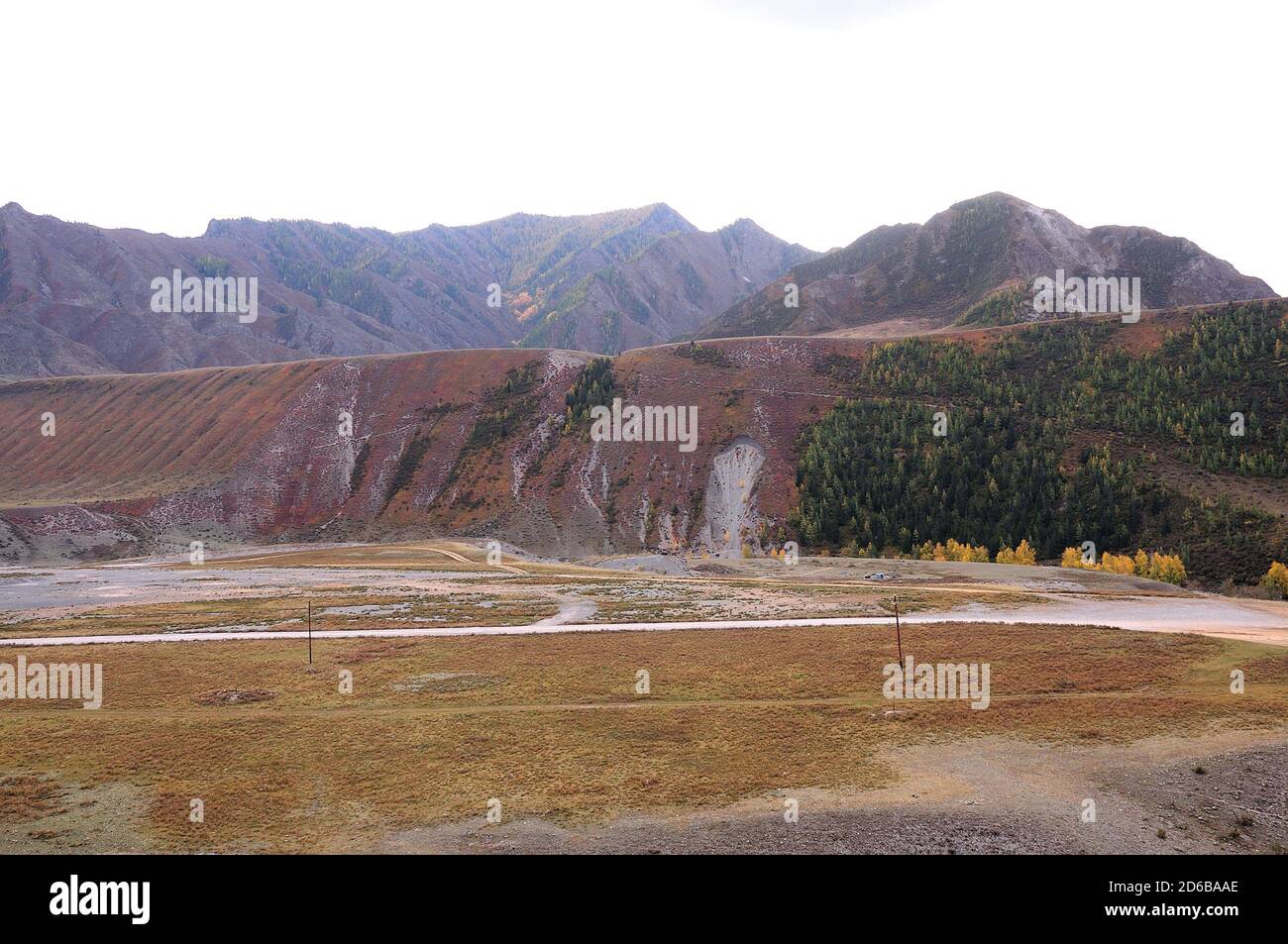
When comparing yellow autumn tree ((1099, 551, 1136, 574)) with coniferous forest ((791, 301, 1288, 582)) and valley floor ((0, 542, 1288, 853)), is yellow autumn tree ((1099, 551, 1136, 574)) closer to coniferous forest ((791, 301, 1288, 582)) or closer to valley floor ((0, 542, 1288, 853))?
coniferous forest ((791, 301, 1288, 582))

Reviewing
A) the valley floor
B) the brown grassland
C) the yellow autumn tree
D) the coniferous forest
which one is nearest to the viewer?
the valley floor

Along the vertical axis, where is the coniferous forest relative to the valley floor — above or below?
above

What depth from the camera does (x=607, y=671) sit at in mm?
33750

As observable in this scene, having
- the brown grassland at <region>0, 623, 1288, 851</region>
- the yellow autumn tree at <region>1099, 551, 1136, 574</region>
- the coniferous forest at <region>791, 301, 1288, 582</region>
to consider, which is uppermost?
the coniferous forest at <region>791, 301, 1288, 582</region>

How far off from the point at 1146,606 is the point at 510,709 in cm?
4360

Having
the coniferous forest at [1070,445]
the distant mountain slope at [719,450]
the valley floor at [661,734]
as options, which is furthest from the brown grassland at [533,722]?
the distant mountain slope at [719,450]

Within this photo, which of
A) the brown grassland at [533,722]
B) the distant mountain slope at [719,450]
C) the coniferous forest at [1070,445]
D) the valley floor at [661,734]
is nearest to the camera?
the valley floor at [661,734]

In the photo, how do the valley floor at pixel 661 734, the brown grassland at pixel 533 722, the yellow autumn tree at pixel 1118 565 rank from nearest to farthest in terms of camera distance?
1. the valley floor at pixel 661 734
2. the brown grassland at pixel 533 722
3. the yellow autumn tree at pixel 1118 565

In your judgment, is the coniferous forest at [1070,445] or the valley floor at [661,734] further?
the coniferous forest at [1070,445]

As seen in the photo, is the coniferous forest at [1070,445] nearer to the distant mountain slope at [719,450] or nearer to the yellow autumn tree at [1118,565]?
the distant mountain slope at [719,450]

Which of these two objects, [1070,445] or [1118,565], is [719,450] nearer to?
[1070,445]

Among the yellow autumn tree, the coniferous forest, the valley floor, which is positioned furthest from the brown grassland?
the coniferous forest
